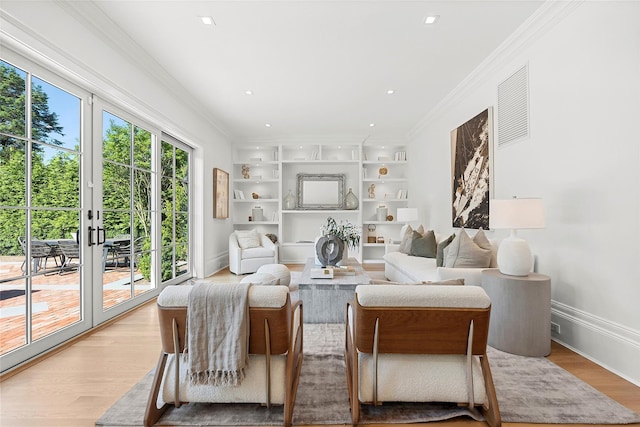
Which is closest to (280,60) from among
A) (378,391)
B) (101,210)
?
(101,210)

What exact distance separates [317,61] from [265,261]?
147 inches

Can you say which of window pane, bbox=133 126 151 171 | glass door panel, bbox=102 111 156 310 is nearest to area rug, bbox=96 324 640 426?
glass door panel, bbox=102 111 156 310

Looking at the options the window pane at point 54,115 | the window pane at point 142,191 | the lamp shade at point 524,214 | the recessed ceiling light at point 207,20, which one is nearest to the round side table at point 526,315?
the lamp shade at point 524,214

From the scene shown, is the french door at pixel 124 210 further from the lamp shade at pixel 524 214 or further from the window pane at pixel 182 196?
the lamp shade at pixel 524 214

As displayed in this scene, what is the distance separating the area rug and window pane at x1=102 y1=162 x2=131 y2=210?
6.76ft

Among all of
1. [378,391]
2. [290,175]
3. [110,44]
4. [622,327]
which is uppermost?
[110,44]

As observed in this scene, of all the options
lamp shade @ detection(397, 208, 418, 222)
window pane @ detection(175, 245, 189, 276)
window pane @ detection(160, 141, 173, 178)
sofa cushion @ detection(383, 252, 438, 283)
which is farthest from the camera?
lamp shade @ detection(397, 208, 418, 222)

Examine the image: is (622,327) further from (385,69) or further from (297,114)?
(297,114)

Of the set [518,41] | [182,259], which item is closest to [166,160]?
[182,259]

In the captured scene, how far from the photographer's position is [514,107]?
11.0 ft

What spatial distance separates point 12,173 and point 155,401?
6.51ft

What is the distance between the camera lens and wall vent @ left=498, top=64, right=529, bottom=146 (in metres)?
3.18

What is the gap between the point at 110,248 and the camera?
11.2ft

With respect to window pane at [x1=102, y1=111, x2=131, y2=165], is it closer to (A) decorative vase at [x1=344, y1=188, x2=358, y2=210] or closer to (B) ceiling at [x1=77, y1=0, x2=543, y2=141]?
(B) ceiling at [x1=77, y1=0, x2=543, y2=141]
